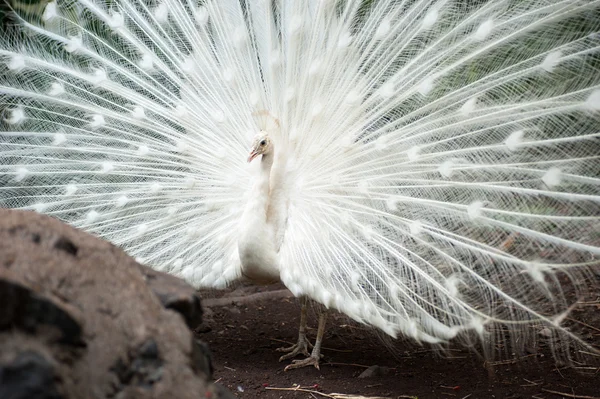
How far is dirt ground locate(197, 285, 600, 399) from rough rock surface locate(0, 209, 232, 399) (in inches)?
70.7

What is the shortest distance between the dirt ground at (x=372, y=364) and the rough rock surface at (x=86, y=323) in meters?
1.80

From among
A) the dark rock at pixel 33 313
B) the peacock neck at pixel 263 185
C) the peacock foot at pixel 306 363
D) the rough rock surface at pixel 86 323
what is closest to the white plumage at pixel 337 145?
the peacock neck at pixel 263 185

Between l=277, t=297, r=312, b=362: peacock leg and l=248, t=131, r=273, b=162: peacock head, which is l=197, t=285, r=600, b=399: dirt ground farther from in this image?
l=248, t=131, r=273, b=162: peacock head

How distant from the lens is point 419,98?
12.1 feet

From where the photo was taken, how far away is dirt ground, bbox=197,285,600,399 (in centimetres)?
363

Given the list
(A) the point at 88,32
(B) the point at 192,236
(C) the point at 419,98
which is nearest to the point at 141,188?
(B) the point at 192,236

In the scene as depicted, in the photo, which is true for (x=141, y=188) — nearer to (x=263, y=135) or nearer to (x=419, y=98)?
(x=263, y=135)

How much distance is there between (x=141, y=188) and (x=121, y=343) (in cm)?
256

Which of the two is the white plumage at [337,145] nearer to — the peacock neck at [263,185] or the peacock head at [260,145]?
the peacock neck at [263,185]

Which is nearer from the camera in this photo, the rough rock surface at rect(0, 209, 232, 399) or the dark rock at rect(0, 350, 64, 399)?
the dark rock at rect(0, 350, 64, 399)

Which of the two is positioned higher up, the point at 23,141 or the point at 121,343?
the point at 23,141

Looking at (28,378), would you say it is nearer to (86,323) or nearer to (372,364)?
(86,323)

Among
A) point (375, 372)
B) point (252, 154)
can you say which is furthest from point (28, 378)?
point (375, 372)

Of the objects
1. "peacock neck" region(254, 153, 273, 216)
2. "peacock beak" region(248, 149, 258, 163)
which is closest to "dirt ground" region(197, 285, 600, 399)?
"peacock neck" region(254, 153, 273, 216)
